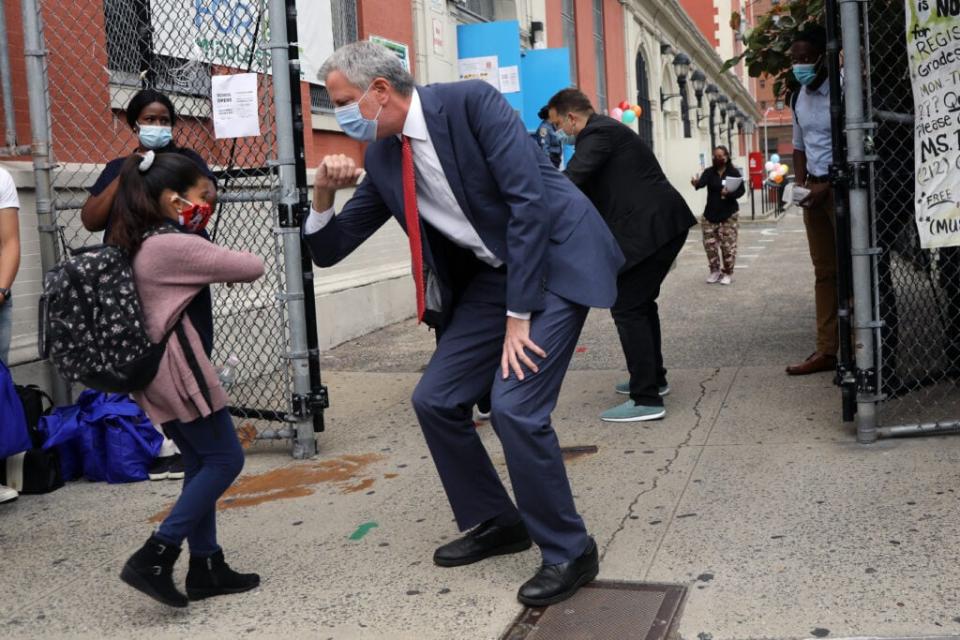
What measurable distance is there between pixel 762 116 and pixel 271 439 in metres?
70.6

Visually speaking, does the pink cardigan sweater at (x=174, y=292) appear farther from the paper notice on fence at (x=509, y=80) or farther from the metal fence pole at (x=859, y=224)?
the paper notice on fence at (x=509, y=80)

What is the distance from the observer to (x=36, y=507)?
16.2 ft

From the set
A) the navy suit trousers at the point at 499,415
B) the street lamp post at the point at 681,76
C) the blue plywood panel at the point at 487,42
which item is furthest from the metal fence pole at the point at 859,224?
the street lamp post at the point at 681,76

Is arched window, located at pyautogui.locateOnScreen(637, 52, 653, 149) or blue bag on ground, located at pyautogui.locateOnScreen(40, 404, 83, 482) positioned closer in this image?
blue bag on ground, located at pyautogui.locateOnScreen(40, 404, 83, 482)

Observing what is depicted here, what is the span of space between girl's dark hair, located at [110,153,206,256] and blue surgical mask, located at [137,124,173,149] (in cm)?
168

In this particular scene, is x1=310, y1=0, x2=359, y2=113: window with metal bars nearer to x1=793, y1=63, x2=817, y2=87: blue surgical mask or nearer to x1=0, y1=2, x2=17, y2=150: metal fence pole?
x1=0, y1=2, x2=17, y2=150: metal fence pole

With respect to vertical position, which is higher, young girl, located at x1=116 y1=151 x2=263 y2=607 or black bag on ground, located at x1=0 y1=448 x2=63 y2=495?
young girl, located at x1=116 y1=151 x2=263 y2=607

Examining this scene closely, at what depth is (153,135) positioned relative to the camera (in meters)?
5.09

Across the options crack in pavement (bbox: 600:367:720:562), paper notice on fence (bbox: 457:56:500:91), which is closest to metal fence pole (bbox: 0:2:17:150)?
crack in pavement (bbox: 600:367:720:562)

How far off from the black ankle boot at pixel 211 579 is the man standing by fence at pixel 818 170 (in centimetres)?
356

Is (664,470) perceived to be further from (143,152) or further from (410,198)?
(143,152)

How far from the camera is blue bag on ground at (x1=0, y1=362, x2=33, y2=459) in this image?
4762mm

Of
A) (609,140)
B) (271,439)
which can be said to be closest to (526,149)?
(609,140)

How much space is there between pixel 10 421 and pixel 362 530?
1.74 meters
